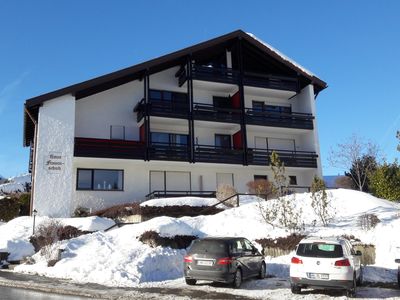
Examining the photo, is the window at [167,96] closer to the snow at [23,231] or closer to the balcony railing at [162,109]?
the balcony railing at [162,109]

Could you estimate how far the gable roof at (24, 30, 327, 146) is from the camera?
92.7 feet

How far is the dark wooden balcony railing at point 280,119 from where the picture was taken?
34.5 meters

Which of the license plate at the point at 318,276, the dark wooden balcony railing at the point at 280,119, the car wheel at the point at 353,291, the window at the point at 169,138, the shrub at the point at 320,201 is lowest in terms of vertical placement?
the car wheel at the point at 353,291

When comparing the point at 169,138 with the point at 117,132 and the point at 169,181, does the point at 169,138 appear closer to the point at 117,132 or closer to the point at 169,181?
the point at 169,181

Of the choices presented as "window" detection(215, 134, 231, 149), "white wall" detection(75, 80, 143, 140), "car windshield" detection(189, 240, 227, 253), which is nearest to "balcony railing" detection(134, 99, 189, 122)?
"white wall" detection(75, 80, 143, 140)

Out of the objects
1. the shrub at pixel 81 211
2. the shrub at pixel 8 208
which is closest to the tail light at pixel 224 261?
the shrub at pixel 81 211

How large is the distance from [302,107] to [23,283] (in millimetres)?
29401

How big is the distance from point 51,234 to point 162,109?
48.8 ft

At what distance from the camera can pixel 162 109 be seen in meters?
31.4

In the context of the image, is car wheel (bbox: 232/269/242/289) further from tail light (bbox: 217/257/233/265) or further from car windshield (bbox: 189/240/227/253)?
car windshield (bbox: 189/240/227/253)

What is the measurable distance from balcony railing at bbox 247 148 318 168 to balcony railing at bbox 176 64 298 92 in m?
5.53

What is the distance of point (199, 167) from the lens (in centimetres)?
3309

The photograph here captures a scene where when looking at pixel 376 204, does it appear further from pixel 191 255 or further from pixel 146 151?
pixel 146 151

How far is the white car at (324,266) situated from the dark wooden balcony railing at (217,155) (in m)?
20.3
